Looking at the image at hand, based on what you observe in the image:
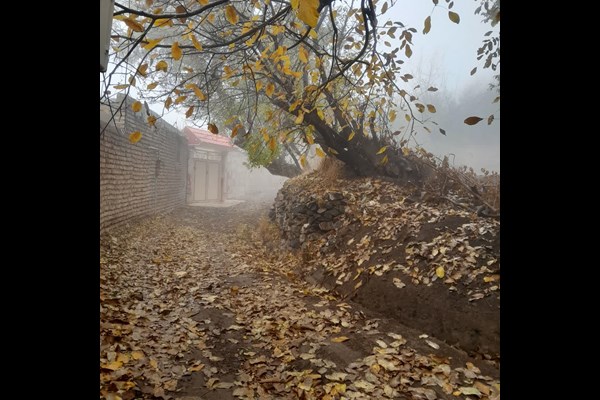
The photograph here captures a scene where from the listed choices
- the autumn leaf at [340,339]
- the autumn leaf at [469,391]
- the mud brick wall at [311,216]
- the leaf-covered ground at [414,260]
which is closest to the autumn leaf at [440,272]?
the leaf-covered ground at [414,260]

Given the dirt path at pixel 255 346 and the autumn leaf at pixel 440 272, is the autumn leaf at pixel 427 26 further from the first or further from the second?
the dirt path at pixel 255 346

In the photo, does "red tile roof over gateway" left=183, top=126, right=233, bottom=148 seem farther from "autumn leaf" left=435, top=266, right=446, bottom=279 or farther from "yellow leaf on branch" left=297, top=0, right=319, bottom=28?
"yellow leaf on branch" left=297, top=0, right=319, bottom=28

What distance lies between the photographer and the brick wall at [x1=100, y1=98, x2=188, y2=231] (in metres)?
6.89

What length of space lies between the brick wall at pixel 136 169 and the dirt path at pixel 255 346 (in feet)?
7.68

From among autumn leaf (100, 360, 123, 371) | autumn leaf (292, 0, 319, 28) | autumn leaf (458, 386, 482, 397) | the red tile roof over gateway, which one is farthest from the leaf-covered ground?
the red tile roof over gateway

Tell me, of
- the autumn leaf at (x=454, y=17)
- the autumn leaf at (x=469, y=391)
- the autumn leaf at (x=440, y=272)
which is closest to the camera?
the autumn leaf at (x=469, y=391)

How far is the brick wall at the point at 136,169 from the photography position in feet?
22.6
